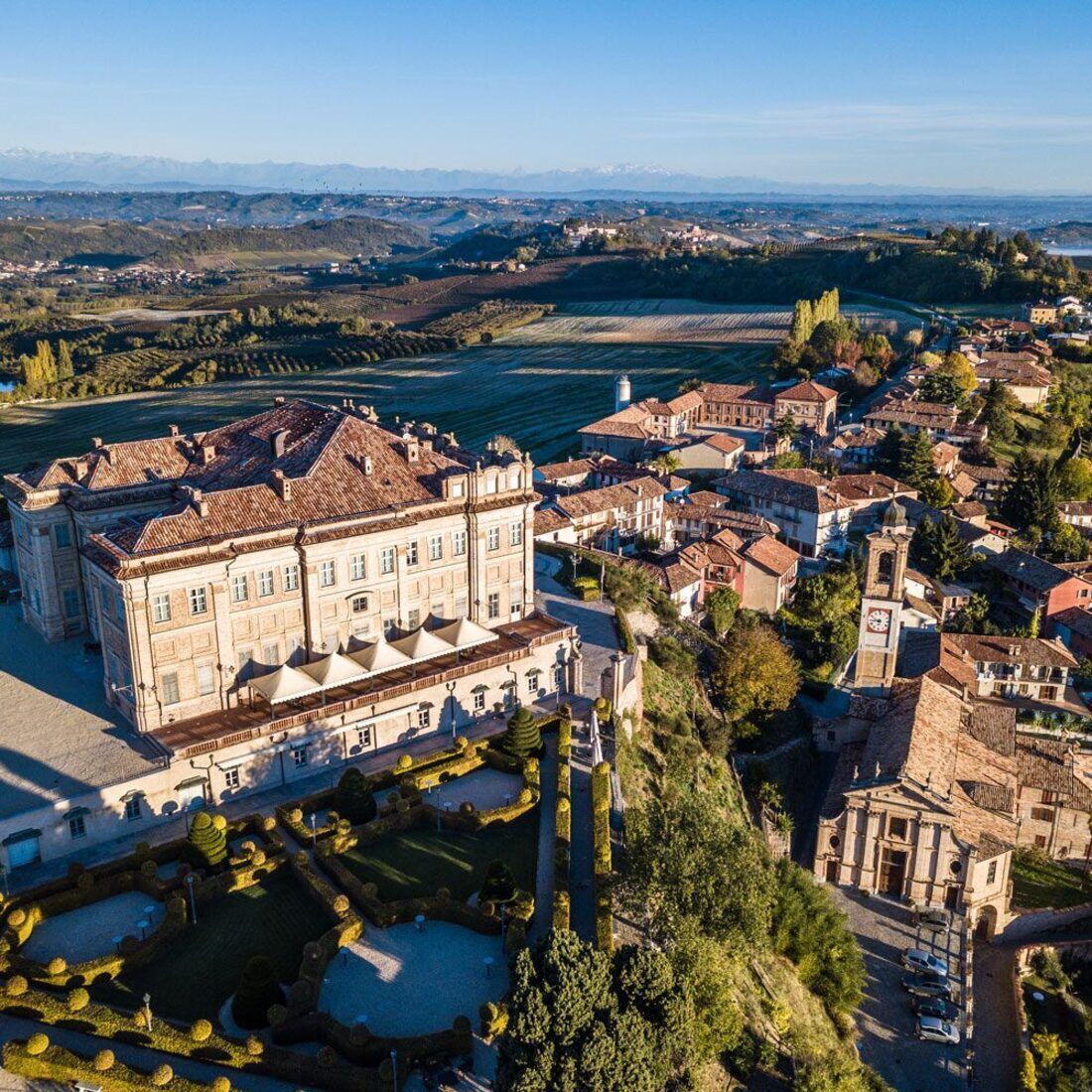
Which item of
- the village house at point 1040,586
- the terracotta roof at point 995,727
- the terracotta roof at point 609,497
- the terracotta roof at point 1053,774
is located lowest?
the terracotta roof at point 1053,774

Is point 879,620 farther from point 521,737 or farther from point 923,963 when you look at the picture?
point 521,737

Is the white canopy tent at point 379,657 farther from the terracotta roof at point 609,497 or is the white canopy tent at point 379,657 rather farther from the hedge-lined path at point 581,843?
the terracotta roof at point 609,497

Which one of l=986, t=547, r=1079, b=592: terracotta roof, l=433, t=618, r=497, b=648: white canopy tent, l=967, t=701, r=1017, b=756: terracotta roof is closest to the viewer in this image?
l=433, t=618, r=497, b=648: white canopy tent

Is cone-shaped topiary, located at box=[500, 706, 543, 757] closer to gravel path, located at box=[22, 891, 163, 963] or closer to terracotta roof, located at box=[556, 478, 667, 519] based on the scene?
gravel path, located at box=[22, 891, 163, 963]

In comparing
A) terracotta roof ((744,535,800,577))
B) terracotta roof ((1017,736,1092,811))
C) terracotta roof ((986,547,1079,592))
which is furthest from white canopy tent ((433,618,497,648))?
terracotta roof ((986,547,1079,592))

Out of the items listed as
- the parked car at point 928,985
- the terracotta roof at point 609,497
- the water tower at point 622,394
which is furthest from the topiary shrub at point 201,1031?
the water tower at point 622,394
